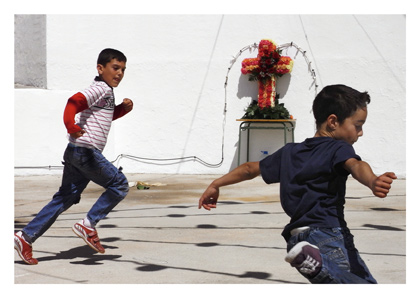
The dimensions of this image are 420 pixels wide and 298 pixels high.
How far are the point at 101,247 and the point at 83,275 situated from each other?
0.59 m

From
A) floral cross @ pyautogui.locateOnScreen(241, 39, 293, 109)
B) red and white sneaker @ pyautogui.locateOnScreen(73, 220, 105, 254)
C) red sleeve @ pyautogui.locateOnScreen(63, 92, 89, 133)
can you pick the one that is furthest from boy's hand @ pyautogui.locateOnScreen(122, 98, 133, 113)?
floral cross @ pyautogui.locateOnScreen(241, 39, 293, 109)

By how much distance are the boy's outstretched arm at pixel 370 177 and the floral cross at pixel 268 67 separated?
28.1 ft

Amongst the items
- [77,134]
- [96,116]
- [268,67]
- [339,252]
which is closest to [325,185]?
[339,252]

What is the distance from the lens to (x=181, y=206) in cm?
672

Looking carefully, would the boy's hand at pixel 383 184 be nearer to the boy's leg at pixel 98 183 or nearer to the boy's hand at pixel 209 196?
the boy's hand at pixel 209 196

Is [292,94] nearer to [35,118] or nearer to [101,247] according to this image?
[35,118]

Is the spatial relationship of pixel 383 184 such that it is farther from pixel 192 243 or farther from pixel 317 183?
pixel 192 243

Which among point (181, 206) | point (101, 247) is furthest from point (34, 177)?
point (101, 247)

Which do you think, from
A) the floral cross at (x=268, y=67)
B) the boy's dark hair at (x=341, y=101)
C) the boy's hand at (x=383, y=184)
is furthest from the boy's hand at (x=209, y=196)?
the floral cross at (x=268, y=67)

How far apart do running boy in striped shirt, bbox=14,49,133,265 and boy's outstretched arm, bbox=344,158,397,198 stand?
2136 millimetres

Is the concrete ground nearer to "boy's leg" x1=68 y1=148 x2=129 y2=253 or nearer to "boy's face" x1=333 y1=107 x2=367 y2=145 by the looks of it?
"boy's leg" x1=68 y1=148 x2=129 y2=253

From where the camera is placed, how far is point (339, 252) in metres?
2.51

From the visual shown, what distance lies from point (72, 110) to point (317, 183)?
198 centimetres

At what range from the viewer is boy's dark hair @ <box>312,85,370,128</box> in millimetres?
2660
